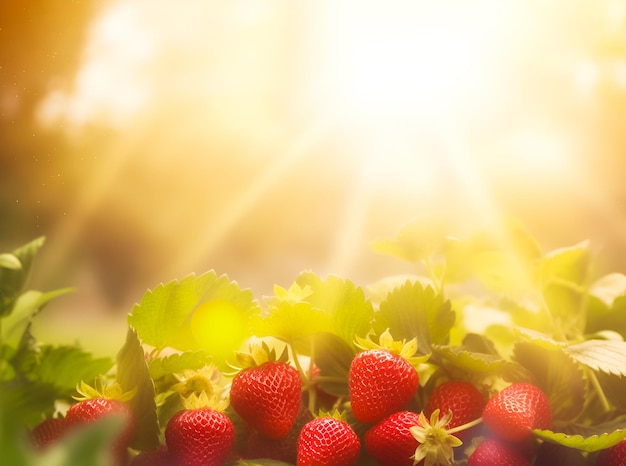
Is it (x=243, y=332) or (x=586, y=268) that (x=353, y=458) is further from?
(x=586, y=268)

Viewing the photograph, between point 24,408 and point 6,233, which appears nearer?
point 24,408

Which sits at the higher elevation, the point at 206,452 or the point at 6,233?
the point at 206,452

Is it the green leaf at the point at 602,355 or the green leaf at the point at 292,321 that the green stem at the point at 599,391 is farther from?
the green leaf at the point at 292,321

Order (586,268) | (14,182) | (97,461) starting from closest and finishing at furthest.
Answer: (97,461), (586,268), (14,182)

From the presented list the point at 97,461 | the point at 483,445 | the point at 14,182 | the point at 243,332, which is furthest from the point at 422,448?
the point at 14,182

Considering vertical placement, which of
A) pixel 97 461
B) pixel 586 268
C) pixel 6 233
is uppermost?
pixel 97 461

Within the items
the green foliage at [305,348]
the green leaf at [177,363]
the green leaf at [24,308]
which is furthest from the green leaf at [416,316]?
the green leaf at [24,308]


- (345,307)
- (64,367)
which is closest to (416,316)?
(345,307)

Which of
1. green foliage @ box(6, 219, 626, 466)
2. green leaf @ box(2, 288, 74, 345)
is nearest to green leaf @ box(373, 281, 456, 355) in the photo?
green foliage @ box(6, 219, 626, 466)
